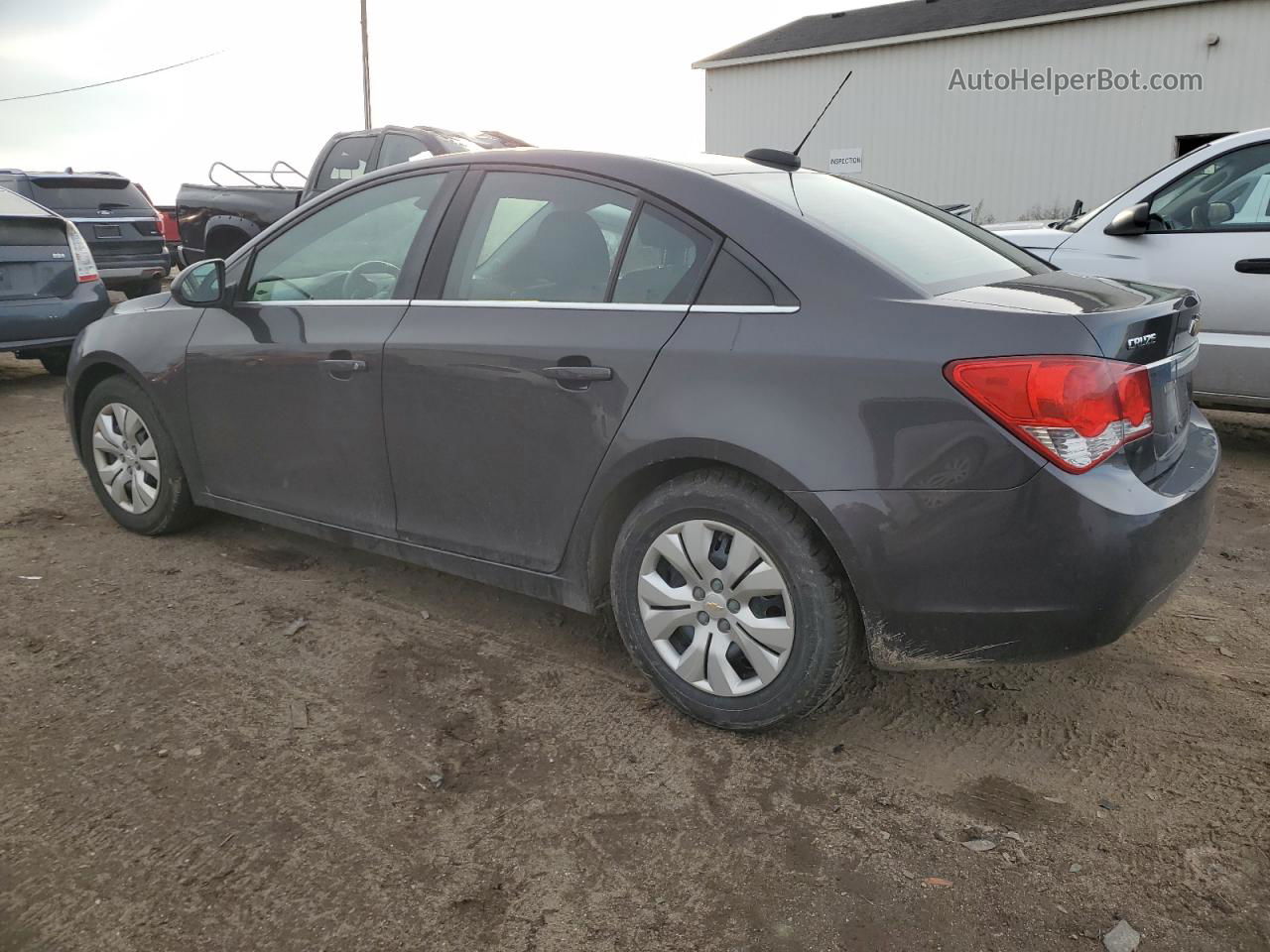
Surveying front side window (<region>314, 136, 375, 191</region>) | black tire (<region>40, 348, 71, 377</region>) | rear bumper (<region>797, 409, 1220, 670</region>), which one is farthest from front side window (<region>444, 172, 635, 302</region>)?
front side window (<region>314, 136, 375, 191</region>)

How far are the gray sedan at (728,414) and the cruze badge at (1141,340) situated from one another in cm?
1

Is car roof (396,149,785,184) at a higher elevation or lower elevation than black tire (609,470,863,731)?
higher

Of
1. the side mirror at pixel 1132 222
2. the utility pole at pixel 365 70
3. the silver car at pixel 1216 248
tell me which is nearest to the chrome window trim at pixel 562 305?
the silver car at pixel 1216 248

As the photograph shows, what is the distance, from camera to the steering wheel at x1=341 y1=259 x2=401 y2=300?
3.55 meters

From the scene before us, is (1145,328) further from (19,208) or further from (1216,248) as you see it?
(19,208)

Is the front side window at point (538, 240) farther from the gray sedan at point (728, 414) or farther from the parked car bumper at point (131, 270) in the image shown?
the parked car bumper at point (131, 270)

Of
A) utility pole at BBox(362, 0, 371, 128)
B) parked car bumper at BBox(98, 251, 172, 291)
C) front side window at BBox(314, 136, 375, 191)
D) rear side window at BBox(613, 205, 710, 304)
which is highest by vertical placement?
utility pole at BBox(362, 0, 371, 128)

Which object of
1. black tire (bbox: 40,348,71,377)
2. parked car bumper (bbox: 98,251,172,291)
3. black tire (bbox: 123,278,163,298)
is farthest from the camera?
black tire (bbox: 123,278,163,298)

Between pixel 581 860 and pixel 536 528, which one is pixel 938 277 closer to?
pixel 536 528

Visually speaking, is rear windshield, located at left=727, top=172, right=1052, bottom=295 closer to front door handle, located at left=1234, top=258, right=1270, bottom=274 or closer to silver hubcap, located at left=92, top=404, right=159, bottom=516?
front door handle, located at left=1234, top=258, right=1270, bottom=274

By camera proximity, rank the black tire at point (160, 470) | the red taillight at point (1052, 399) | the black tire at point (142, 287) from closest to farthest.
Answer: the red taillight at point (1052, 399) < the black tire at point (160, 470) < the black tire at point (142, 287)

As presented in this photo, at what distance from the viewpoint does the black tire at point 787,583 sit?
8.55ft

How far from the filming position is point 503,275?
10.6 feet

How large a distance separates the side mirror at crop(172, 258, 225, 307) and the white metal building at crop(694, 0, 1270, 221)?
1913 cm
